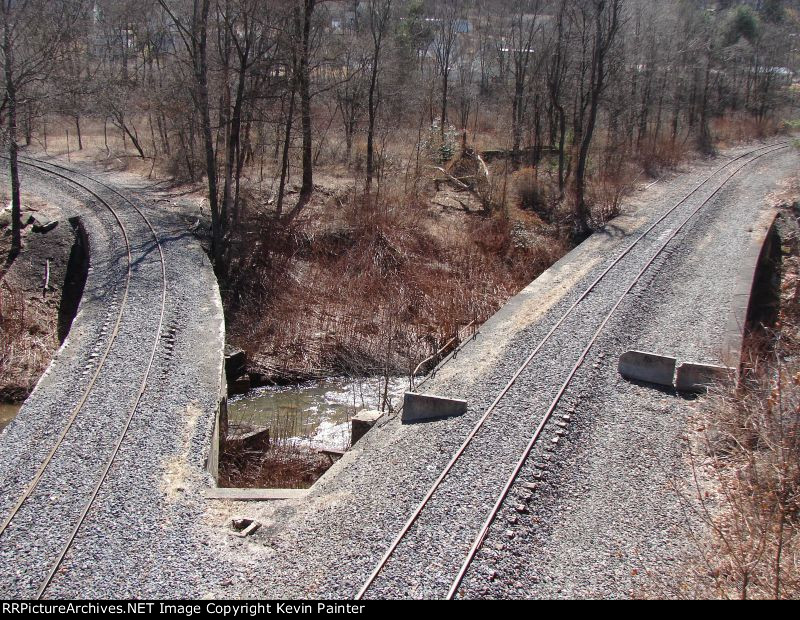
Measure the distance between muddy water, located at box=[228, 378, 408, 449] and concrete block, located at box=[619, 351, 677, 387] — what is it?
4601 mm

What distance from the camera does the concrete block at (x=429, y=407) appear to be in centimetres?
1216

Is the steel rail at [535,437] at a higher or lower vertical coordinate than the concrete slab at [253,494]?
higher

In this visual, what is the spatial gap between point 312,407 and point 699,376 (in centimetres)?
826

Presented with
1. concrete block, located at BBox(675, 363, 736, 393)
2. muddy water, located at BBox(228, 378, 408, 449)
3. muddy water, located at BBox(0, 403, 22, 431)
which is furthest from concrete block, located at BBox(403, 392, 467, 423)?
muddy water, located at BBox(0, 403, 22, 431)

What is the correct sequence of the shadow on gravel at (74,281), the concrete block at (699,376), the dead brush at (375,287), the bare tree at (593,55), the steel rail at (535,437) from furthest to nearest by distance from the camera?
the bare tree at (593,55), the shadow on gravel at (74,281), the dead brush at (375,287), the concrete block at (699,376), the steel rail at (535,437)

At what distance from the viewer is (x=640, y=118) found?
143 ft

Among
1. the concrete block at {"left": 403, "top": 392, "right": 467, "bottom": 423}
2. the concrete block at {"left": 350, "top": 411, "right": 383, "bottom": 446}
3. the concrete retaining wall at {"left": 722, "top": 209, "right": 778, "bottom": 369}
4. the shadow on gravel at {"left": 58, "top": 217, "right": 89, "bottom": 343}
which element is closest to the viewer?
the concrete block at {"left": 403, "top": 392, "right": 467, "bottom": 423}

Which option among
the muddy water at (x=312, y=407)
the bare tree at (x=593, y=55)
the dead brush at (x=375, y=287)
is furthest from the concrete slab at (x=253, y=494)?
the bare tree at (x=593, y=55)

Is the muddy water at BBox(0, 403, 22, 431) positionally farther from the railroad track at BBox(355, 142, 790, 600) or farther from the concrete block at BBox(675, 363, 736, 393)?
the concrete block at BBox(675, 363, 736, 393)

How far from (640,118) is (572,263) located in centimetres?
2582

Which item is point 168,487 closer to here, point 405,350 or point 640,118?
point 405,350

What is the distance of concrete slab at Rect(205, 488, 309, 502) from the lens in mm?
10102

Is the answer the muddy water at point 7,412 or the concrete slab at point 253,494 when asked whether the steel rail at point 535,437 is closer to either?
the concrete slab at point 253,494

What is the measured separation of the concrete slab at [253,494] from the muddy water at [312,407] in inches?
137
